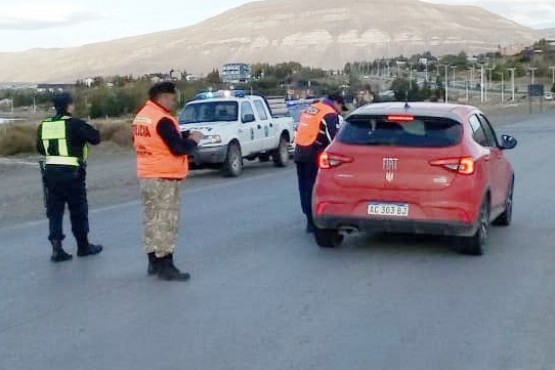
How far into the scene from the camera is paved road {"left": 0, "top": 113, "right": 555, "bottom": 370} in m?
7.54

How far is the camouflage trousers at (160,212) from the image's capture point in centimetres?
1018

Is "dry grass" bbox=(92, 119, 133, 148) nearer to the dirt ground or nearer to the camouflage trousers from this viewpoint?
the dirt ground

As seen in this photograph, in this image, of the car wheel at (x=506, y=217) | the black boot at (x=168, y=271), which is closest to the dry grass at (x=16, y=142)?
the car wheel at (x=506, y=217)

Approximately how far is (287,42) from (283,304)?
163 meters

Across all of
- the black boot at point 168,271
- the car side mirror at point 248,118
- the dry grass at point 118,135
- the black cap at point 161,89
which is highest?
the black cap at point 161,89

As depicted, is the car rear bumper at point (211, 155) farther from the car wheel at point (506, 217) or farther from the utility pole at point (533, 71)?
the utility pole at point (533, 71)

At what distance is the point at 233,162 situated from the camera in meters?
24.8

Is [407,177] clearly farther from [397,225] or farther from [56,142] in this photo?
[56,142]

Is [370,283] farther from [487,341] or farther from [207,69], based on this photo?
[207,69]

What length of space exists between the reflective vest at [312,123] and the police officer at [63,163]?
106 inches

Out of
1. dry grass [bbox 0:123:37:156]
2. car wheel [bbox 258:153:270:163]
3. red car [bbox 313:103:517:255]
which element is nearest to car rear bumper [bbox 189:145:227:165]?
car wheel [bbox 258:153:270:163]

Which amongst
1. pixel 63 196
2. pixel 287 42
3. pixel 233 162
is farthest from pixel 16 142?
pixel 287 42

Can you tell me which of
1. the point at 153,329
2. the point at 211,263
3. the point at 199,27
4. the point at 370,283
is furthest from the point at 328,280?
the point at 199,27

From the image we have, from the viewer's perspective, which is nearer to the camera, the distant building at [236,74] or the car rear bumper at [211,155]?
the car rear bumper at [211,155]
